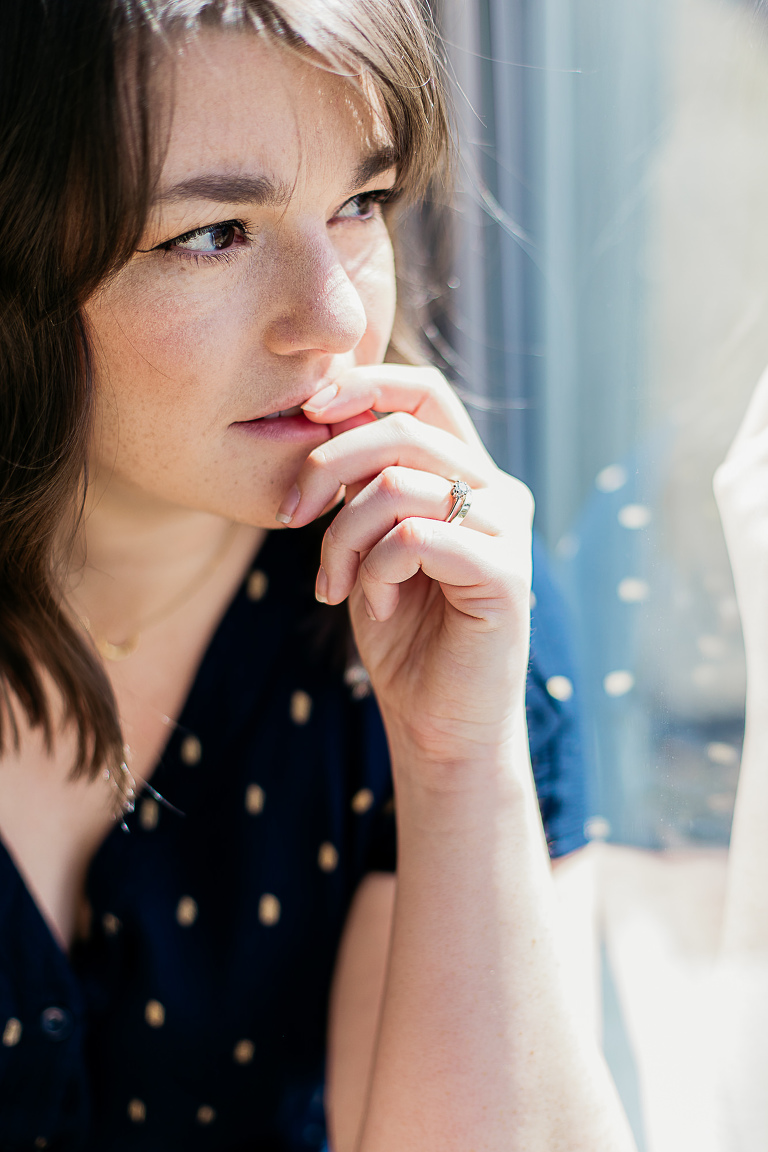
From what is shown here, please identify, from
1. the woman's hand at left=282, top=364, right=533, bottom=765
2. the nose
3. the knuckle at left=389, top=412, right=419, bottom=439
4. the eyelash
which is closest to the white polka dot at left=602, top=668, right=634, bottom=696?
the woman's hand at left=282, top=364, right=533, bottom=765

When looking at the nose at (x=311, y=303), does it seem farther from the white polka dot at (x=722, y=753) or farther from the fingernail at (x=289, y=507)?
the white polka dot at (x=722, y=753)

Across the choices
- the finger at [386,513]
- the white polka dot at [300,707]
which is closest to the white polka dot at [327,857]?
the white polka dot at [300,707]

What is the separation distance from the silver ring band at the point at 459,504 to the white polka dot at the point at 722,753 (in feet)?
0.89

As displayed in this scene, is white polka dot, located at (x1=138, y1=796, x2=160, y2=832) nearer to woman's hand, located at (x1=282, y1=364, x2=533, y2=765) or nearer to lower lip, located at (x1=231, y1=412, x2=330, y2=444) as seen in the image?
woman's hand, located at (x1=282, y1=364, x2=533, y2=765)

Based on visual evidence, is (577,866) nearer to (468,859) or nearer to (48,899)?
(468,859)

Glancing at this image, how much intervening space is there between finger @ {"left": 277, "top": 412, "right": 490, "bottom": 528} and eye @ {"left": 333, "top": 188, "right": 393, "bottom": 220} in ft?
0.59

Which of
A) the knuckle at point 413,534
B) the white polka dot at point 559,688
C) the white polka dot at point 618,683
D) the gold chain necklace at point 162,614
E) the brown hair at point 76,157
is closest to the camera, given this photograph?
the brown hair at point 76,157

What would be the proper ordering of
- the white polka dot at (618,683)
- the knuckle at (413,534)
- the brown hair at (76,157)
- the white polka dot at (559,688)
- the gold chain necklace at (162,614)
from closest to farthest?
the brown hair at (76,157) → the knuckle at (413,534) → the white polka dot at (618,683) → the white polka dot at (559,688) → the gold chain necklace at (162,614)

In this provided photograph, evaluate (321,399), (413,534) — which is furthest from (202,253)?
(413,534)

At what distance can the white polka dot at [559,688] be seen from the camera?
100 centimetres

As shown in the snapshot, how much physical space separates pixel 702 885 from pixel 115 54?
75 centimetres

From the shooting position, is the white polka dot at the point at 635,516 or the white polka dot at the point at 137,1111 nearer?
the white polka dot at the point at 635,516

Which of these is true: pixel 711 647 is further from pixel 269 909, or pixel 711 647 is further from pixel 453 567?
pixel 269 909

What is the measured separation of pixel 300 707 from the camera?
1.09 m
